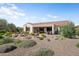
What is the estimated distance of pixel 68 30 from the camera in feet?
32.2

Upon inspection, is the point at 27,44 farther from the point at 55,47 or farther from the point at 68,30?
the point at 68,30

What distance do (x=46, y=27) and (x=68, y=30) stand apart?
0.50m

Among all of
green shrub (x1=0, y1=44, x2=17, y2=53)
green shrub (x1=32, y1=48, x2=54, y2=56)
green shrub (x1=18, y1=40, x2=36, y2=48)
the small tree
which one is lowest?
green shrub (x1=32, y1=48, x2=54, y2=56)

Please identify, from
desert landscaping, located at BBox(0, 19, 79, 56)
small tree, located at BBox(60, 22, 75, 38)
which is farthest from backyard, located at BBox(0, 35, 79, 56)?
small tree, located at BBox(60, 22, 75, 38)

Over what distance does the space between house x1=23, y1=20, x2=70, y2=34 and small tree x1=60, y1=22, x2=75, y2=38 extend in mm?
90

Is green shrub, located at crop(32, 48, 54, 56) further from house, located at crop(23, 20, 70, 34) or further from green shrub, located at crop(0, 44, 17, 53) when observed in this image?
green shrub, located at crop(0, 44, 17, 53)

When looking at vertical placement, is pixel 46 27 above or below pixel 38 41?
above

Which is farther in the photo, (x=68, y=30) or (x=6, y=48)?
(x=68, y=30)

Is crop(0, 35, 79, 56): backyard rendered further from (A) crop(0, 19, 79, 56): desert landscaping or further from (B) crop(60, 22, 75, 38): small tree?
(B) crop(60, 22, 75, 38): small tree

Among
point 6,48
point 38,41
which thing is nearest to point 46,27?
point 38,41

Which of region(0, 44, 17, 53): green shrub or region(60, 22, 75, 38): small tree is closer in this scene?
region(0, 44, 17, 53): green shrub

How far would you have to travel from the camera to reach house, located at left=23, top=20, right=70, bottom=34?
9742 mm

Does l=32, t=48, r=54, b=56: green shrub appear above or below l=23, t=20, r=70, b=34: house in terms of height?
below

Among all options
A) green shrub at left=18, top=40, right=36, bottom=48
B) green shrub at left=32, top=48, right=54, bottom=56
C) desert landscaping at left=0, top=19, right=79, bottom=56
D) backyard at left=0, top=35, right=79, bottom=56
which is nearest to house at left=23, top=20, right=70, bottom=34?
desert landscaping at left=0, top=19, right=79, bottom=56
